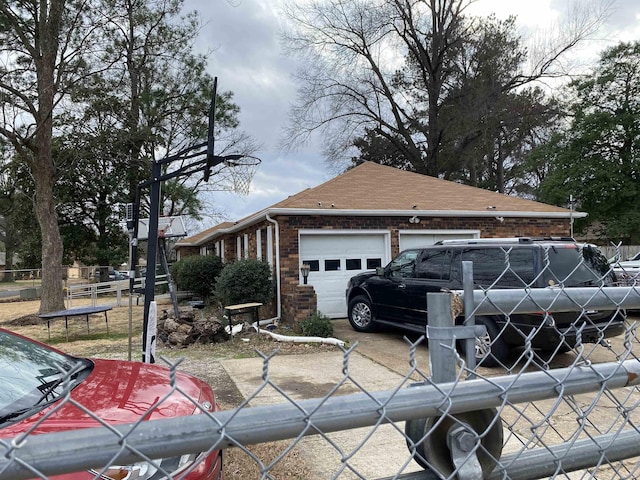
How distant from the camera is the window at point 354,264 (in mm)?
11969

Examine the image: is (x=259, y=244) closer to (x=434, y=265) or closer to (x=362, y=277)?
(x=362, y=277)

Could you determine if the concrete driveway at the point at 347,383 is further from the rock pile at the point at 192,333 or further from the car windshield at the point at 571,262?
the car windshield at the point at 571,262

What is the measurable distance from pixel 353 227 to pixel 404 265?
313cm

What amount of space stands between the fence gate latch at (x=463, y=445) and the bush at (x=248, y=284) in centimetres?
970

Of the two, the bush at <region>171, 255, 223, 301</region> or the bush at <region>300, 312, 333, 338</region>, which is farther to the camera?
the bush at <region>171, 255, 223, 301</region>

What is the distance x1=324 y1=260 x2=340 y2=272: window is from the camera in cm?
1171

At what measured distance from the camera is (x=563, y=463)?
1.36m

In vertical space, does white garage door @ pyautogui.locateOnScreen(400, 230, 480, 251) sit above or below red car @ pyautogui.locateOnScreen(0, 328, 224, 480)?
above

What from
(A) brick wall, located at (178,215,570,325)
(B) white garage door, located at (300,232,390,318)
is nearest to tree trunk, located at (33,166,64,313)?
(A) brick wall, located at (178,215,570,325)

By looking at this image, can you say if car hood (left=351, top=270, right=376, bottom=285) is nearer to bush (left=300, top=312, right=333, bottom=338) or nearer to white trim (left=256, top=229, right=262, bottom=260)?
bush (left=300, top=312, right=333, bottom=338)

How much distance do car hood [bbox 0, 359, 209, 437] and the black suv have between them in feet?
11.0

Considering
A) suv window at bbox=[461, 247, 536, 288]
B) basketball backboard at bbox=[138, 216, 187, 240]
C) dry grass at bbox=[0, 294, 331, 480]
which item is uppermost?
basketball backboard at bbox=[138, 216, 187, 240]

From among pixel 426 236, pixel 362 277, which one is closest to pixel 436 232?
pixel 426 236

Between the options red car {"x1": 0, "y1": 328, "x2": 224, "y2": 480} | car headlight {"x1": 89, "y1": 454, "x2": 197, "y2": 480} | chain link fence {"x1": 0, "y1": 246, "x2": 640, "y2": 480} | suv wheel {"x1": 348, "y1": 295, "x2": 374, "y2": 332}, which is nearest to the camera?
chain link fence {"x1": 0, "y1": 246, "x2": 640, "y2": 480}
